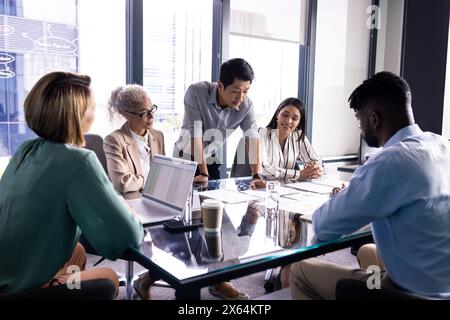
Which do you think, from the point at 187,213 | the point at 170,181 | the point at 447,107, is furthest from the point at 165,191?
the point at 447,107

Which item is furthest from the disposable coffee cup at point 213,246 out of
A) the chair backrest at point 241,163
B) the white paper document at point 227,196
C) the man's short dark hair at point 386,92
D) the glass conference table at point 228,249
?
the chair backrest at point 241,163

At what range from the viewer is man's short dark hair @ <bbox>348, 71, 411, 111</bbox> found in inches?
54.3

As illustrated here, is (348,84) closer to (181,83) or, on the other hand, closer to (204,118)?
(181,83)

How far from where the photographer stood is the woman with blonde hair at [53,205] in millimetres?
1217

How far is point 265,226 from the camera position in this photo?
1.63 m

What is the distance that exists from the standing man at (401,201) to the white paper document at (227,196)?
0.69m

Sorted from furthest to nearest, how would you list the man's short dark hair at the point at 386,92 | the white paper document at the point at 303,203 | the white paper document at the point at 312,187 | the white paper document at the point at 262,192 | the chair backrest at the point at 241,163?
the chair backrest at the point at 241,163 < the white paper document at the point at 312,187 < the white paper document at the point at 262,192 < the white paper document at the point at 303,203 < the man's short dark hair at the point at 386,92

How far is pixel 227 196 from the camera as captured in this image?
2154 millimetres

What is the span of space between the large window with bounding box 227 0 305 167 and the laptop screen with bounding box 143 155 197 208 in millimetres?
2211

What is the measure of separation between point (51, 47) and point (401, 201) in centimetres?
297

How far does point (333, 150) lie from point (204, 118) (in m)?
2.81

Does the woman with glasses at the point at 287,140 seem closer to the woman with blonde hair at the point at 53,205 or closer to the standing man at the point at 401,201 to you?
the standing man at the point at 401,201

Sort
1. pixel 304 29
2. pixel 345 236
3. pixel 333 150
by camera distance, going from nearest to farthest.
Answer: pixel 345 236, pixel 304 29, pixel 333 150
